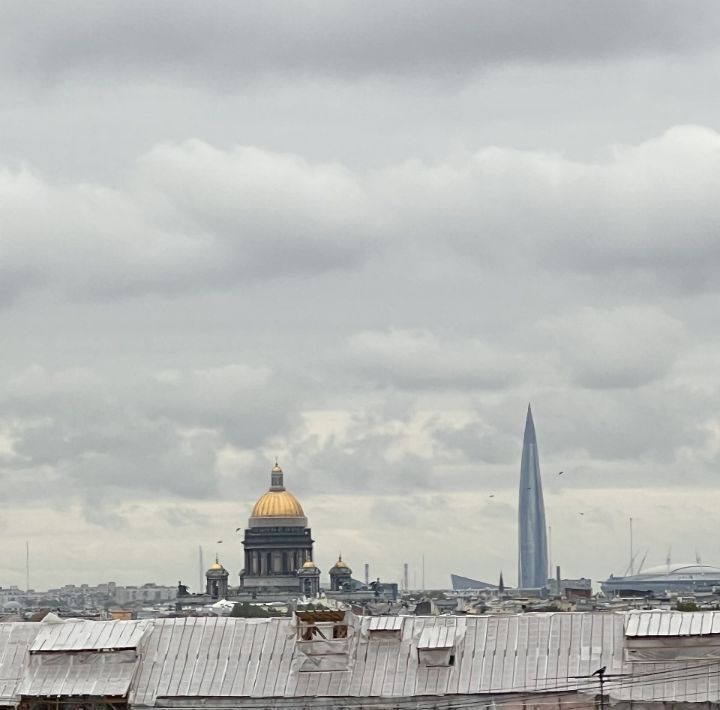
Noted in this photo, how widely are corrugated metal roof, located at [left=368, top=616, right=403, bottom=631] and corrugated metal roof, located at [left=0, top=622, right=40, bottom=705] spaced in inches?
356

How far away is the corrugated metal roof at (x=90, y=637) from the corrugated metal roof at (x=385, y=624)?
591cm

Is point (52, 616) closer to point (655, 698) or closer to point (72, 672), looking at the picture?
point (72, 672)

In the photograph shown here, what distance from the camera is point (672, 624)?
6350 centimetres

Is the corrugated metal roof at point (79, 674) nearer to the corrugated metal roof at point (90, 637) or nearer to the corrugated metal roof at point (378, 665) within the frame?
the corrugated metal roof at point (378, 665)

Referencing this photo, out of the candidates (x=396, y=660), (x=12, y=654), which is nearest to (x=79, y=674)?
(x=12, y=654)

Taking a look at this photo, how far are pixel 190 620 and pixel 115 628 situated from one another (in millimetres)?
2442

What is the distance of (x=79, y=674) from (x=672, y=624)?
587 inches

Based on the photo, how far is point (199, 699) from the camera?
64062 millimetres

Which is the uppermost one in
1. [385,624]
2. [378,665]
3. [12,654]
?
[385,624]

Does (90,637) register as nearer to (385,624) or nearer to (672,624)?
(385,624)

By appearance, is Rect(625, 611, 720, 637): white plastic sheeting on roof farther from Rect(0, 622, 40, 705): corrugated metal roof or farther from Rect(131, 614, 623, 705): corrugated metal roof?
Rect(0, 622, 40, 705): corrugated metal roof

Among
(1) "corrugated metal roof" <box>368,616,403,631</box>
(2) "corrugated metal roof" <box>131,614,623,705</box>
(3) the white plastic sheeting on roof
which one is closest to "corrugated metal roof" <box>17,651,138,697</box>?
(2) "corrugated metal roof" <box>131,614,623,705</box>

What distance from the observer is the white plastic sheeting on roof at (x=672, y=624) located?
207 feet

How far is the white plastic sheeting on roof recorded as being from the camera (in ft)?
207
